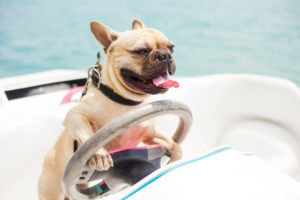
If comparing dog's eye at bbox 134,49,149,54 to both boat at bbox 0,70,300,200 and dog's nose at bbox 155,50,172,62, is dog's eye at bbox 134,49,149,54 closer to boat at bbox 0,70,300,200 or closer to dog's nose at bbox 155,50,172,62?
dog's nose at bbox 155,50,172,62

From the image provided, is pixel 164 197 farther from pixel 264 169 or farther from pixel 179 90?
pixel 179 90

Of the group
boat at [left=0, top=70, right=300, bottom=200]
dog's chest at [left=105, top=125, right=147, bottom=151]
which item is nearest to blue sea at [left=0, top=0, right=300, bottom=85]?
boat at [left=0, top=70, right=300, bottom=200]

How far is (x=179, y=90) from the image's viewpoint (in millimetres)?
1178

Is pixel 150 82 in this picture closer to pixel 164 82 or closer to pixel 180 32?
pixel 164 82

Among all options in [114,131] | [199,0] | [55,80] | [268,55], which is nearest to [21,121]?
[55,80]

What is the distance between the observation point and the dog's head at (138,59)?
562 millimetres

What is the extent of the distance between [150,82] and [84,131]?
0.17m

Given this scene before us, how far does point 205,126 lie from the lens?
1277 mm

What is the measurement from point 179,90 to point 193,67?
4.06m

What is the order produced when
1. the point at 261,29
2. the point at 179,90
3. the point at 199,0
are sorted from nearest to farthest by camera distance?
the point at 179,90, the point at 261,29, the point at 199,0

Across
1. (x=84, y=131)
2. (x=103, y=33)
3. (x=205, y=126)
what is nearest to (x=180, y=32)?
(x=205, y=126)

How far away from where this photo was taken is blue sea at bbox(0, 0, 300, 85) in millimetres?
5113

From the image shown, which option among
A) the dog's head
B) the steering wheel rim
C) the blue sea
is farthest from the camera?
the blue sea

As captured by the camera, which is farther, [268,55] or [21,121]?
[268,55]
